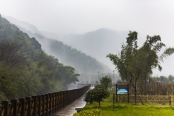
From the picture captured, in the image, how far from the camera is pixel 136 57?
27.3 m

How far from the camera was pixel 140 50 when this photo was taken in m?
28.0

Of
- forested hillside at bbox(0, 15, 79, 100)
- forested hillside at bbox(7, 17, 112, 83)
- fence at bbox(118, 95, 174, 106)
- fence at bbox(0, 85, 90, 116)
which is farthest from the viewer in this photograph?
forested hillside at bbox(7, 17, 112, 83)

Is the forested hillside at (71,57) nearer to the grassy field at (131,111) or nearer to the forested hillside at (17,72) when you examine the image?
the forested hillside at (17,72)

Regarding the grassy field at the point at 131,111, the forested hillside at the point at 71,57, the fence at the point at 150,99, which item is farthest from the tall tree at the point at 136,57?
the forested hillside at the point at 71,57

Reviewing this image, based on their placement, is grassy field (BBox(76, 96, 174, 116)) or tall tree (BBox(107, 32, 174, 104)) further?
tall tree (BBox(107, 32, 174, 104))

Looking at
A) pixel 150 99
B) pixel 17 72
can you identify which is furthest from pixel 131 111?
pixel 17 72

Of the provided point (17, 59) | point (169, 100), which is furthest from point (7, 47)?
point (169, 100)

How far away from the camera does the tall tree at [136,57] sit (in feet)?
88.6

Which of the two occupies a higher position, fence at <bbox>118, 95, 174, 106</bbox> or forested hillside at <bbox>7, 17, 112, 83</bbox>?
forested hillside at <bbox>7, 17, 112, 83</bbox>

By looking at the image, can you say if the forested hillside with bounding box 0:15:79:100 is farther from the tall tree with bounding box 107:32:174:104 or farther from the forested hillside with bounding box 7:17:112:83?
the forested hillside with bounding box 7:17:112:83

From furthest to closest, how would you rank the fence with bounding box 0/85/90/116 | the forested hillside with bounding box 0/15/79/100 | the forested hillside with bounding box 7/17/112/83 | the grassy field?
1. the forested hillside with bounding box 7/17/112/83
2. the forested hillside with bounding box 0/15/79/100
3. the grassy field
4. the fence with bounding box 0/85/90/116

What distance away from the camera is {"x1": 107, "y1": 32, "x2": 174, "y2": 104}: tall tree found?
27.0 metres

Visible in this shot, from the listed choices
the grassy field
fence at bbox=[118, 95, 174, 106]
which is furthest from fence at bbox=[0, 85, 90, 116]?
fence at bbox=[118, 95, 174, 106]

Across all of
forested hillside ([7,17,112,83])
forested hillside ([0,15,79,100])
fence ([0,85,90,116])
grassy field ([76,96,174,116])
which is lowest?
grassy field ([76,96,174,116])
